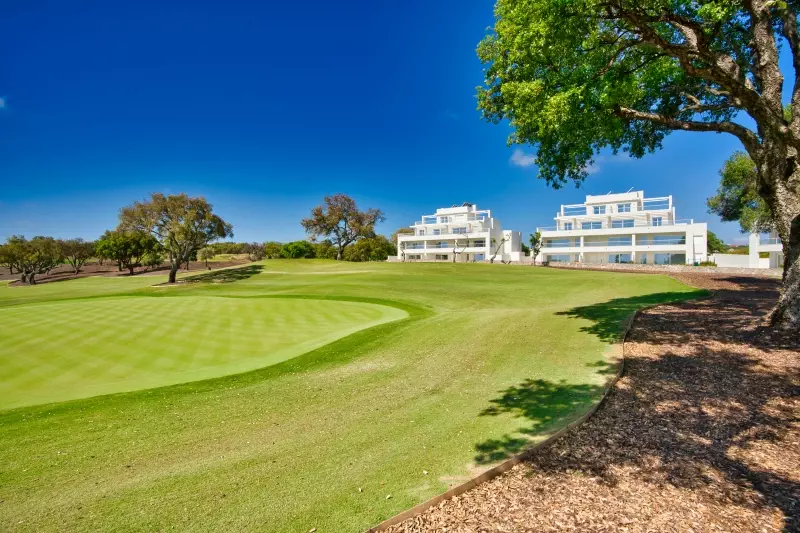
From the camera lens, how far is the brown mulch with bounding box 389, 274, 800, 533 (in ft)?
12.1

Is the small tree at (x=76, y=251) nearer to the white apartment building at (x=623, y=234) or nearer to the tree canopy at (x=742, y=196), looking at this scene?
the white apartment building at (x=623, y=234)

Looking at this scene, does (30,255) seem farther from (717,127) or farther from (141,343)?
(717,127)

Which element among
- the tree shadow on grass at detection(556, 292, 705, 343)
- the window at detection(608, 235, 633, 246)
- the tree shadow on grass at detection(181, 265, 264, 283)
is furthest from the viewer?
the window at detection(608, 235, 633, 246)

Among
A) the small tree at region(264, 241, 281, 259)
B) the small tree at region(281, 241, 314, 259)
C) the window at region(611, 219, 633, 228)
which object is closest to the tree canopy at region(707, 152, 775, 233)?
the window at region(611, 219, 633, 228)

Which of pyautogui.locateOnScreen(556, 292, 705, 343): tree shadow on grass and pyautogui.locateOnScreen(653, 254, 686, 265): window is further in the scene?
pyautogui.locateOnScreen(653, 254, 686, 265): window

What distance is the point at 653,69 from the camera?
10.4 metres

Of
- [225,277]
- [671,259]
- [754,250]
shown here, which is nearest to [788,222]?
[225,277]

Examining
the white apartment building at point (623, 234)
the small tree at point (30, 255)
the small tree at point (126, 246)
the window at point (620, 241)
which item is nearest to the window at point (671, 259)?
the white apartment building at point (623, 234)

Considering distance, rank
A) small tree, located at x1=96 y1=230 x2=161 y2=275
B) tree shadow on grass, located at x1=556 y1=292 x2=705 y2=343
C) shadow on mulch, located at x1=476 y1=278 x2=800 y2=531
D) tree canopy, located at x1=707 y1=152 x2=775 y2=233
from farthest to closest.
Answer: small tree, located at x1=96 y1=230 x2=161 y2=275, tree canopy, located at x1=707 y1=152 x2=775 y2=233, tree shadow on grass, located at x1=556 y1=292 x2=705 y2=343, shadow on mulch, located at x1=476 y1=278 x2=800 y2=531

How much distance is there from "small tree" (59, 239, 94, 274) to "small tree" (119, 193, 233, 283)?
37.7m

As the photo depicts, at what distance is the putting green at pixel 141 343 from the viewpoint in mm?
8539

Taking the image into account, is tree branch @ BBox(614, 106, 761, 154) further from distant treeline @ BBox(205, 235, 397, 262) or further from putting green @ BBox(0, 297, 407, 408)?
distant treeline @ BBox(205, 235, 397, 262)

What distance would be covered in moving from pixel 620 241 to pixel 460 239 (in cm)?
3078

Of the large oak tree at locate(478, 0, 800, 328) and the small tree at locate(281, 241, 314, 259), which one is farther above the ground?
the large oak tree at locate(478, 0, 800, 328)
